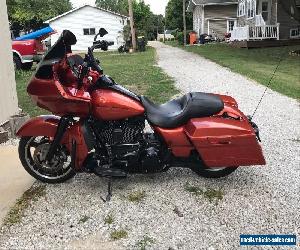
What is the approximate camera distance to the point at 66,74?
437 centimetres

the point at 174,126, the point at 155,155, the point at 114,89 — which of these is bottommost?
the point at 155,155

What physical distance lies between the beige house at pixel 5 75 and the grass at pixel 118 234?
3.57 m

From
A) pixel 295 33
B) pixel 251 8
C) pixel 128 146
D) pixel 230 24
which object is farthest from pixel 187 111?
pixel 230 24

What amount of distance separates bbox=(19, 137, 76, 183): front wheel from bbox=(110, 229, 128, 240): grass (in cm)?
119

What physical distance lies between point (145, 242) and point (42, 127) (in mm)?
1787

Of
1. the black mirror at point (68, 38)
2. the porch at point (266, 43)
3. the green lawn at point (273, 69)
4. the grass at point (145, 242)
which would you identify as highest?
the black mirror at point (68, 38)

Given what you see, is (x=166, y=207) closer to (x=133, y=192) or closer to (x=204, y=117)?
(x=133, y=192)

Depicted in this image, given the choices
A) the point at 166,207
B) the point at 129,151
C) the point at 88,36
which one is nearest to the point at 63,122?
the point at 129,151

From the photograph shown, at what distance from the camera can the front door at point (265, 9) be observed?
2943cm

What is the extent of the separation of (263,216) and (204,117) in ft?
3.79

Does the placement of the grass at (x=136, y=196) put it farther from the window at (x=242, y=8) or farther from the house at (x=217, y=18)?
the house at (x=217, y=18)

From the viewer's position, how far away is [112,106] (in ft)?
14.2

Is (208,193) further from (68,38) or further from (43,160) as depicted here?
(68,38)

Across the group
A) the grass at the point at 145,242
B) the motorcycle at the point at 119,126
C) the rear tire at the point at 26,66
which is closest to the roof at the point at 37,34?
the rear tire at the point at 26,66
